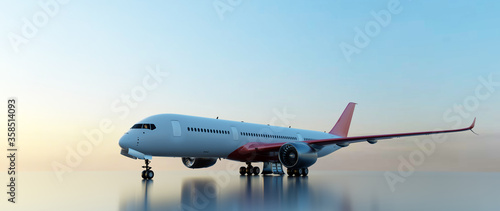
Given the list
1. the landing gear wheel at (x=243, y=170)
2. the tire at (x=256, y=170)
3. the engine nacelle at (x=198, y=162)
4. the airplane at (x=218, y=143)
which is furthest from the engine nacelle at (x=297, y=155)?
the landing gear wheel at (x=243, y=170)

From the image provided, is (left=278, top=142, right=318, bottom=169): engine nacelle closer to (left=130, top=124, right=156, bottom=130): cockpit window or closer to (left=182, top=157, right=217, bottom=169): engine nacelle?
(left=182, top=157, right=217, bottom=169): engine nacelle

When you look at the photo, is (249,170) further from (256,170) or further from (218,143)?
(218,143)

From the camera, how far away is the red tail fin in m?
37.2

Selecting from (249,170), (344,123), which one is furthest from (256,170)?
(344,123)

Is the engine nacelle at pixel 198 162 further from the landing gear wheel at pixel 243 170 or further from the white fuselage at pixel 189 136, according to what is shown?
the landing gear wheel at pixel 243 170

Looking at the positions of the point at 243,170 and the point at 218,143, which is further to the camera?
the point at 243,170

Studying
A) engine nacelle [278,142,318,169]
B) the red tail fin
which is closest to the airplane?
engine nacelle [278,142,318,169]

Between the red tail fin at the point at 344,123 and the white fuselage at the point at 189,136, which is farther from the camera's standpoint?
the red tail fin at the point at 344,123

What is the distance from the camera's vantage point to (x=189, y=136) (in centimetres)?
2083

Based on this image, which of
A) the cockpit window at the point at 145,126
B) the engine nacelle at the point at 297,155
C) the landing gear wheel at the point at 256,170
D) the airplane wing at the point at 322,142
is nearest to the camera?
the cockpit window at the point at 145,126

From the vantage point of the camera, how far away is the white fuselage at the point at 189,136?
19172 mm

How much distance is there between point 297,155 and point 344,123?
1762 cm

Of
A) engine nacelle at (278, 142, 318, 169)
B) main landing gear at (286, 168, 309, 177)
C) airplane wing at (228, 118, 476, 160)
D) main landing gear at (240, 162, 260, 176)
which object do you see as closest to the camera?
engine nacelle at (278, 142, 318, 169)

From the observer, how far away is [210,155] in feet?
75.0
